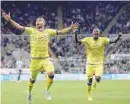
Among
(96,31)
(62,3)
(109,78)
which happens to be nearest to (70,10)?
(62,3)

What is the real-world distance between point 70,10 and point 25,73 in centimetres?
1233

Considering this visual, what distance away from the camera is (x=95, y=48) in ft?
61.8

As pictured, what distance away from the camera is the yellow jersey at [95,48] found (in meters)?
18.8

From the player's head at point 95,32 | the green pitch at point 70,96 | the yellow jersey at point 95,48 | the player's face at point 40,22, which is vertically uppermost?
the player's face at point 40,22

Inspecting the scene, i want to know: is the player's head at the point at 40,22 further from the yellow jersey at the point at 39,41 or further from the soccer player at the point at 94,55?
the soccer player at the point at 94,55

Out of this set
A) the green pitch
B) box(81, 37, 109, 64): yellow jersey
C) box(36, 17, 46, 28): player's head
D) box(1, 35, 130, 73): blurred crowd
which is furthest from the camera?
box(1, 35, 130, 73): blurred crowd

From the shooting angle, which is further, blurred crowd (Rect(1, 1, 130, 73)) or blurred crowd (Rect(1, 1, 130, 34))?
blurred crowd (Rect(1, 1, 130, 34))

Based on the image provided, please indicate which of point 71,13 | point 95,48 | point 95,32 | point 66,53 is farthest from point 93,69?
point 71,13

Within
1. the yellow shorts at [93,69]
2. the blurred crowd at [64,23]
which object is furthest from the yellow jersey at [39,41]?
the blurred crowd at [64,23]

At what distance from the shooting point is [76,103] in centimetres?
1689

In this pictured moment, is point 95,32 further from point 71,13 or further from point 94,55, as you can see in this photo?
point 71,13

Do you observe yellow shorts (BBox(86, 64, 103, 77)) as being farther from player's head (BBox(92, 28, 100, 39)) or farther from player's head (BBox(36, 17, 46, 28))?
player's head (BBox(36, 17, 46, 28))

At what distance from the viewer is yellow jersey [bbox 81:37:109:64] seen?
18.8 metres

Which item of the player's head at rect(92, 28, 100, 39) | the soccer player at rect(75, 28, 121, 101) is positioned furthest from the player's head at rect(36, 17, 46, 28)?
the soccer player at rect(75, 28, 121, 101)
